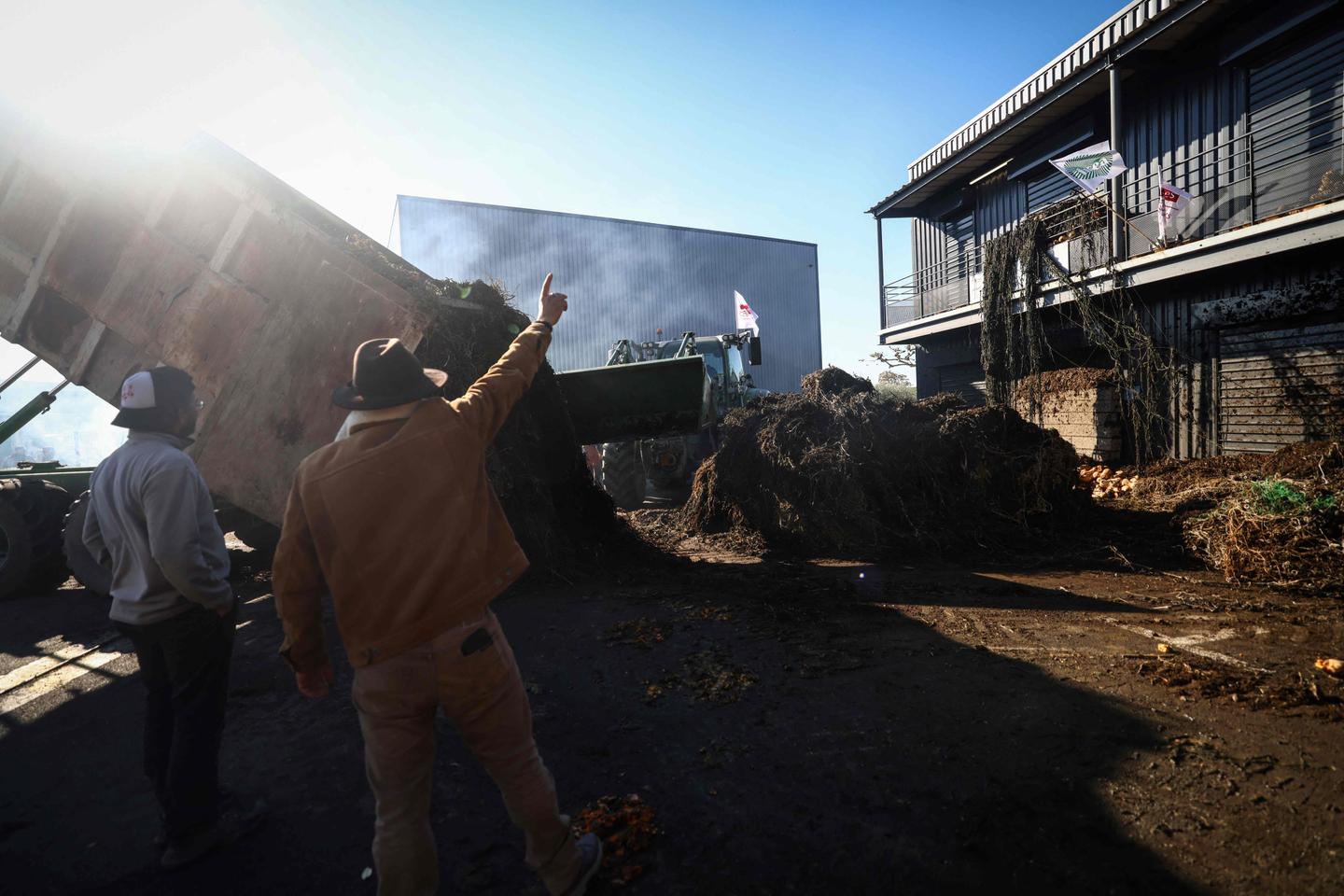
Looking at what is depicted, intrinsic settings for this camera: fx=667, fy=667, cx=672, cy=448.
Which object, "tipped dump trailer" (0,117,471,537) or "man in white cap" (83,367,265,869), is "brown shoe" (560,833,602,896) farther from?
"tipped dump trailer" (0,117,471,537)

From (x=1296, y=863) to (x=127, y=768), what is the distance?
15.6ft

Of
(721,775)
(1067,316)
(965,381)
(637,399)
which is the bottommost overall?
(721,775)

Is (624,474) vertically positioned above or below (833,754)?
above

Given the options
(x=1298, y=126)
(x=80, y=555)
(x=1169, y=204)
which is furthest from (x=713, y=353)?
(x=80, y=555)

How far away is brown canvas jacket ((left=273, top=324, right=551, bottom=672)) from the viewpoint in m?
1.92

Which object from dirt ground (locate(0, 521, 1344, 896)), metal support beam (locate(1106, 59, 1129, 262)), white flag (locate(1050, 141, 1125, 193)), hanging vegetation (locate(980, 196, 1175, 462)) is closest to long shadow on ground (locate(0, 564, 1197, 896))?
dirt ground (locate(0, 521, 1344, 896))

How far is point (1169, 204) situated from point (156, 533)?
44.6 feet

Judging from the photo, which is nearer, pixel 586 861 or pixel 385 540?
pixel 385 540

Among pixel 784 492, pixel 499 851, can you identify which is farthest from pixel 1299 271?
pixel 499 851

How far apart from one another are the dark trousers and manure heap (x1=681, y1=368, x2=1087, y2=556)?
215 inches

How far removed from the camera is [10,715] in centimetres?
393

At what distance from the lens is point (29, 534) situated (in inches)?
264

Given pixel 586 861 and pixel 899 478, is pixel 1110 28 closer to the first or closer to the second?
pixel 899 478

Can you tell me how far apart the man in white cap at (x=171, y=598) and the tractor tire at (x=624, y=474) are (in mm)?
7864
